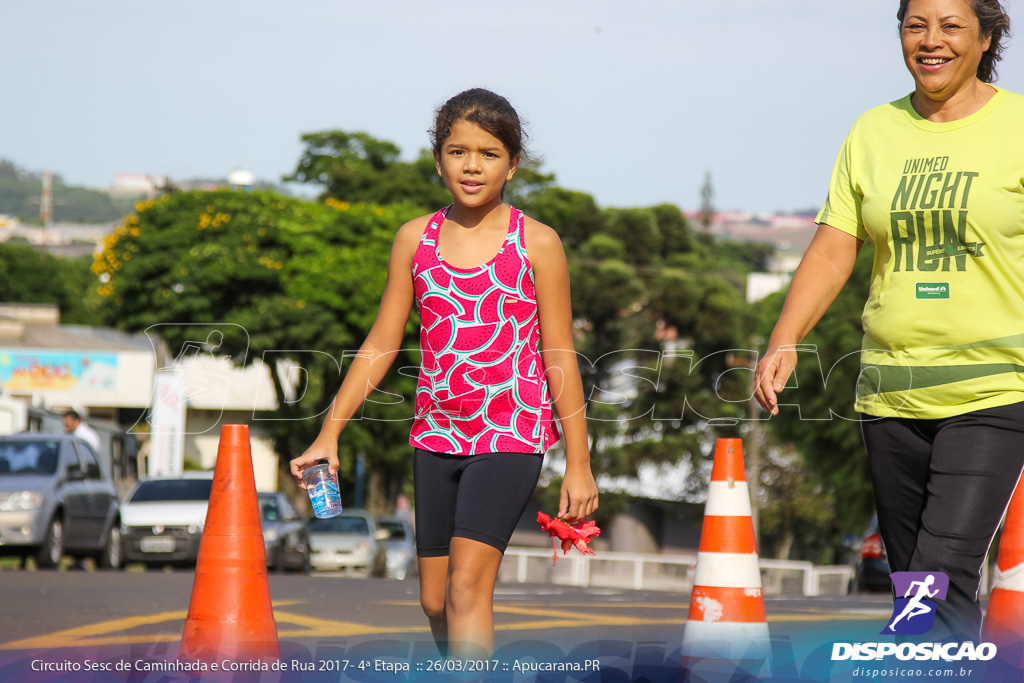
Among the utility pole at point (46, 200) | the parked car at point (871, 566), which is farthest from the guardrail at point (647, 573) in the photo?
the utility pole at point (46, 200)

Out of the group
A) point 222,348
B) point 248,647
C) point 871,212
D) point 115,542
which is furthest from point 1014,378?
point 222,348

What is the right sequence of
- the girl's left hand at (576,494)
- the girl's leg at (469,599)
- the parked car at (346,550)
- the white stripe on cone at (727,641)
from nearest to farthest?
the girl's leg at (469,599)
the girl's left hand at (576,494)
the white stripe on cone at (727,641)
the parked car at (346,550)

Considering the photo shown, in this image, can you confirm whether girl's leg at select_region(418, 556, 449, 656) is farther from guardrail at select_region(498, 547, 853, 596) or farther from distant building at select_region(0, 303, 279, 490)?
distant building at select_region(0, 303, 279, 490)

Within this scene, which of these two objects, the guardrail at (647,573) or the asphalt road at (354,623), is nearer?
the asphalt road at (354,623)

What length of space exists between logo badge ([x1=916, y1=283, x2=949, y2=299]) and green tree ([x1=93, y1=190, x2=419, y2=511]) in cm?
2849

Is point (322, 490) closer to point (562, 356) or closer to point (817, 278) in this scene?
point (562, 356)

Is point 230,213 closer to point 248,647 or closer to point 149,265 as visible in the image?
point 149,265

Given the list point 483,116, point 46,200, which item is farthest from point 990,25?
point 46,200

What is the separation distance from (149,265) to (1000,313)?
32302 mm

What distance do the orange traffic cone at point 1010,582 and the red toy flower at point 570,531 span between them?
1279 millimetres

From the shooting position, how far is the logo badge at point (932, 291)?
377 cm

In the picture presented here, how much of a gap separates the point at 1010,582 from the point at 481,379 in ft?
6.36

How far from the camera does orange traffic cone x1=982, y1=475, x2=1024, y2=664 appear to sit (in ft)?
14.1

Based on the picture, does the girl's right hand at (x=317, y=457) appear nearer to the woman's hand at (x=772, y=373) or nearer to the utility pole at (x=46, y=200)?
the woman's hand at (x=772, y=373)
